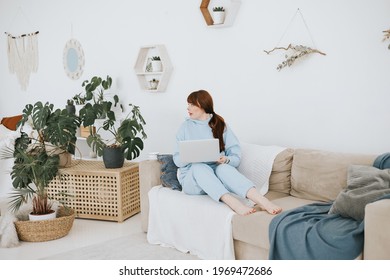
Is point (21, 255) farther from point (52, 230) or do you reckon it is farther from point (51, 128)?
point (51, 128)

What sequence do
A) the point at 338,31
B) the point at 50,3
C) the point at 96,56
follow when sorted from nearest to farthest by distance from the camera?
the point at 338,31 < the point at 96,56 < the point at 50,3

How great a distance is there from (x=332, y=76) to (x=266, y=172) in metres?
0.79

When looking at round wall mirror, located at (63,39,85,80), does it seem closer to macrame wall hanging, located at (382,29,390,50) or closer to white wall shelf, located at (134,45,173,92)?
white wall shelf, located at (134,45,173,92)

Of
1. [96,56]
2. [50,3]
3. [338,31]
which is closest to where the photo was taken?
[338,31]

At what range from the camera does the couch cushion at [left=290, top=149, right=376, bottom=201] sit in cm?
284

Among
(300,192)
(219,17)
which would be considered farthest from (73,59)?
Answer: (300,192)

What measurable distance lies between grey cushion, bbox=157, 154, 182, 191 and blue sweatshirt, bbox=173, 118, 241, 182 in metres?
0.07

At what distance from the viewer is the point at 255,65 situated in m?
3.66

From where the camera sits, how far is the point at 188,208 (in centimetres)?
299

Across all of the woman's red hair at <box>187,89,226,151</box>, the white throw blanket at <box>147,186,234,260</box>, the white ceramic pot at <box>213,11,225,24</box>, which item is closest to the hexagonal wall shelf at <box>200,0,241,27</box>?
the white ceramic pot at <box>213,11,225,24</box>

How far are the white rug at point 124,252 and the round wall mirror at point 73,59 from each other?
91.7 inches

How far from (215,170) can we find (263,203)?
50 cm
